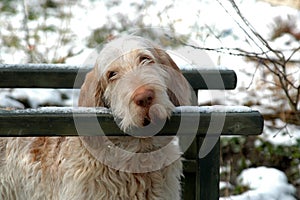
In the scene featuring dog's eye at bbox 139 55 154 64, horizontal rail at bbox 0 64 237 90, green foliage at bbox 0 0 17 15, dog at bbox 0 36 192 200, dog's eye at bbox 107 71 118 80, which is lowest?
dog at bbox 0 36 192 200

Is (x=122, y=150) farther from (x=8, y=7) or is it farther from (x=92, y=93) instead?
(x=8, y=7)

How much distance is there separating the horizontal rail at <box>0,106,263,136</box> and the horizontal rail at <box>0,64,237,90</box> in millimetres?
968

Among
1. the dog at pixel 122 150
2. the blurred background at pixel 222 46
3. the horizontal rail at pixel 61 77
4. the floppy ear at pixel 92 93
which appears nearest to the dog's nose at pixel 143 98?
the dog at pixel 122 150

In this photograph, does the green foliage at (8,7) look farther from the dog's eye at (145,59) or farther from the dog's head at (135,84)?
the dog's eye at (145,59)

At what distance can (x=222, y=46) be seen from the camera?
7383mm

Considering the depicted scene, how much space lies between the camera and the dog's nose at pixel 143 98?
3.13 metres

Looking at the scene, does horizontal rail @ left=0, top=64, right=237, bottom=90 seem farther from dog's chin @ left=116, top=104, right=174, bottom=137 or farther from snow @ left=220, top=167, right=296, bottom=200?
snow @ left=220, top=167, right=296, bottom=200

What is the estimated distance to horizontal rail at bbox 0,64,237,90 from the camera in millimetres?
4199

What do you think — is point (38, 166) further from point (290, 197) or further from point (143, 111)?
point (290, 197)

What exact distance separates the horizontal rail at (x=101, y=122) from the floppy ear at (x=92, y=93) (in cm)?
46

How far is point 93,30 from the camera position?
8.57 meters

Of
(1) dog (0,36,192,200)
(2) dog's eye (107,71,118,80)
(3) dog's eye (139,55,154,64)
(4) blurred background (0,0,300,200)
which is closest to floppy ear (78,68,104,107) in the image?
(1) dog (0,36,192,200)

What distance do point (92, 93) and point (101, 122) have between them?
0.58m

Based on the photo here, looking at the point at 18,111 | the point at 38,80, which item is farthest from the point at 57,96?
the point at 18,111
